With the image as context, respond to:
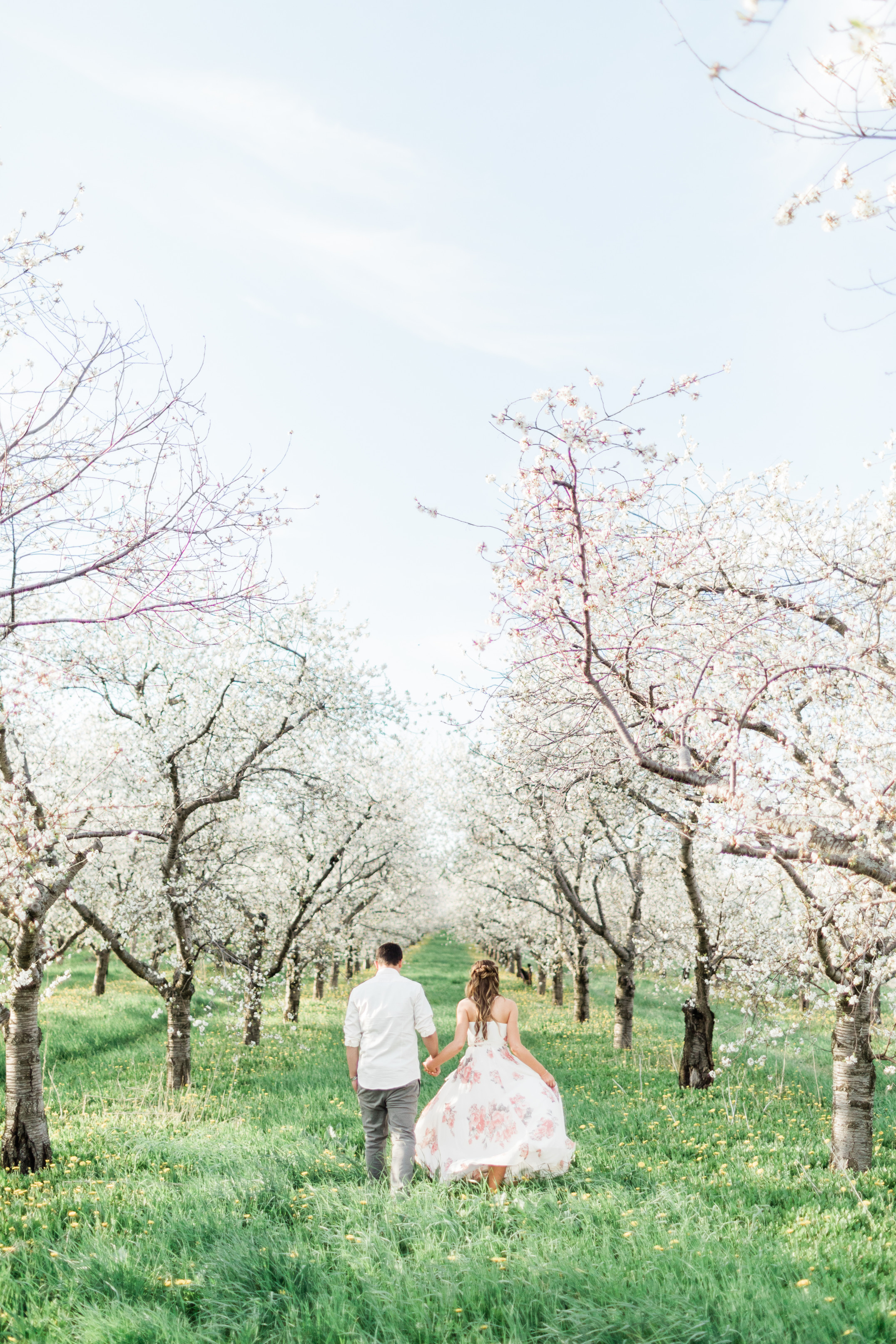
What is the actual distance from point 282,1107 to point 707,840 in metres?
7.56

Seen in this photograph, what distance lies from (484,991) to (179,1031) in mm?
A: 7907

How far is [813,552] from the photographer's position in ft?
26.2

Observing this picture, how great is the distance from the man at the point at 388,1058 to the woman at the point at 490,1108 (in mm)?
333

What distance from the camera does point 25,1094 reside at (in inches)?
323

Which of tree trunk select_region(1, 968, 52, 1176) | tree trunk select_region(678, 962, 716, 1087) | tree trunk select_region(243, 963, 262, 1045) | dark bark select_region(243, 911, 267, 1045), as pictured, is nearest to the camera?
tree trunk select_region(1, 968, 52, 1176)

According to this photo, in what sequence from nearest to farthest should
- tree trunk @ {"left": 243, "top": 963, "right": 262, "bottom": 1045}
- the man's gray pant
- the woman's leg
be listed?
the man's gray pant < the woman's leg < tree trunk @ {"left": 243, "top": 963, "right": 262, "bottom": 1045}

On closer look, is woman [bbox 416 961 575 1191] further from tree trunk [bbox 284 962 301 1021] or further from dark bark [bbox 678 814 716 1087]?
tree trunk [bbox 284 962 301 1021]

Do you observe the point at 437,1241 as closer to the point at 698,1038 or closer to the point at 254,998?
the point at 698,1038

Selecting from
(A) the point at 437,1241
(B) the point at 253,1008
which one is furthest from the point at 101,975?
(A) the point at 437,1241

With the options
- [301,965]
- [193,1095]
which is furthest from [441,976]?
[193,1095]

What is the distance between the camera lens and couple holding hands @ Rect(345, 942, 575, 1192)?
670cm

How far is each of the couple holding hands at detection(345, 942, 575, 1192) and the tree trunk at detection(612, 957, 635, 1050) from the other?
998 centimetres

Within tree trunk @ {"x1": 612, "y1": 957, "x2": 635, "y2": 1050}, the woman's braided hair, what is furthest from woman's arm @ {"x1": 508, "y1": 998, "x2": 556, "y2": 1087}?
tree trunk @ {"x1": 612, "y1": 957, "x2": 635, "y2": 1050}

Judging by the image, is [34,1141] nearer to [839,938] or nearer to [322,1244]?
[322,1244]
